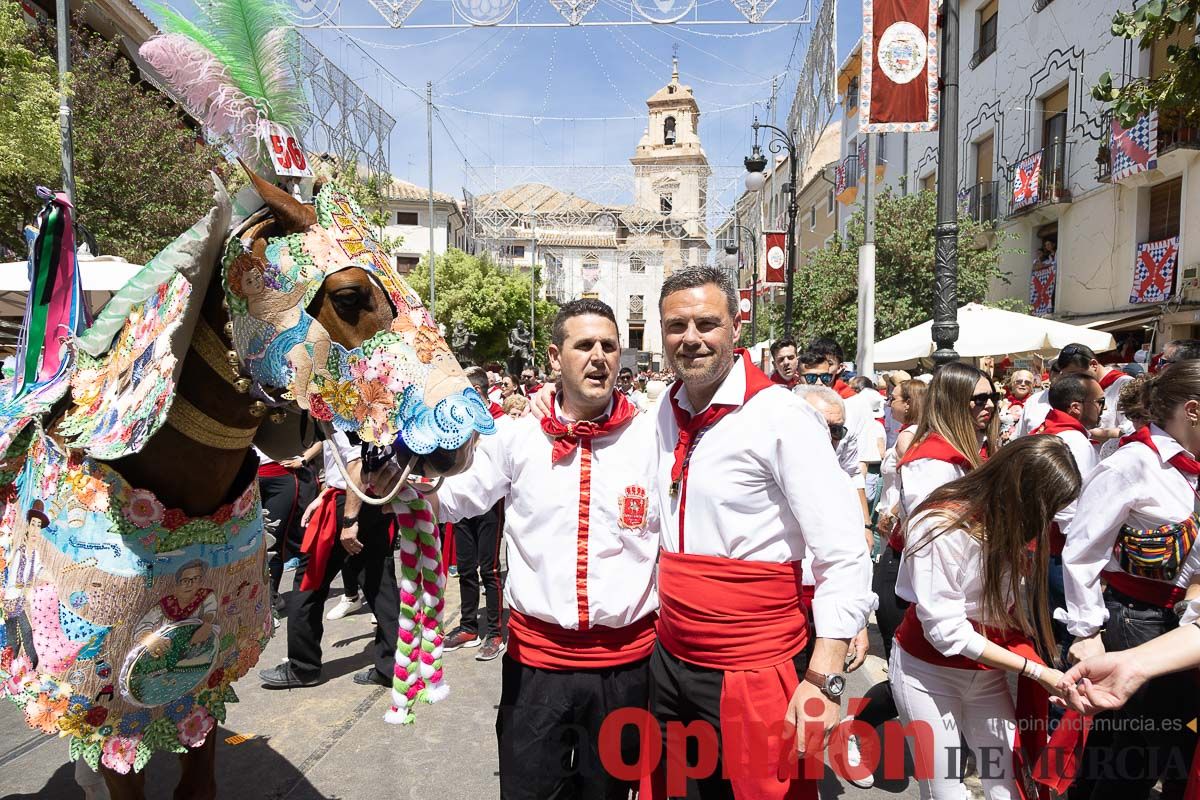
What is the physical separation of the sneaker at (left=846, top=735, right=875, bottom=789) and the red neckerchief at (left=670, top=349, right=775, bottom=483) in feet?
6.32

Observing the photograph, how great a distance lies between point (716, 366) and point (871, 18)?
614 centimetres

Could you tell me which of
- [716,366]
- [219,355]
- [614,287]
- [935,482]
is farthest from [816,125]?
[614,287]

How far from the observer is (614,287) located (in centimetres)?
6362

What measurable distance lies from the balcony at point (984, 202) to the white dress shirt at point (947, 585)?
1913cm

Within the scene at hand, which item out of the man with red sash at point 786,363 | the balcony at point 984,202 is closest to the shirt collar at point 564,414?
the man with red sash at point 786,363

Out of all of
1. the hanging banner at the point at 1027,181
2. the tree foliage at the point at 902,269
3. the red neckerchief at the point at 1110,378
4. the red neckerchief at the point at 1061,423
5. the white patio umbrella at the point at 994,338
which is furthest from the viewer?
the tree foliage at the point at 902,269

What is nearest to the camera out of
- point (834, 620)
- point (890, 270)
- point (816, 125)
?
point (834, 620)

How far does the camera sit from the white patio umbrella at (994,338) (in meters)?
9.39

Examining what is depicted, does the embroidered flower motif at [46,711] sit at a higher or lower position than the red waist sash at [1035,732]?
higher

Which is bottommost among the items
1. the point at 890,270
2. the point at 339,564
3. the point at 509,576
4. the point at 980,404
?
the point at 339,564

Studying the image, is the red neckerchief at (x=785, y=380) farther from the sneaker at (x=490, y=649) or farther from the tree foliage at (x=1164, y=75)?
the sneaker at (x=490, y=649)

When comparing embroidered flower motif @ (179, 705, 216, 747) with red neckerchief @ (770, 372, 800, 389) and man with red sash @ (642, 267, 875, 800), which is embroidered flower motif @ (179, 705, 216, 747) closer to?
man with red sash @ (642, 267, 875, 800)

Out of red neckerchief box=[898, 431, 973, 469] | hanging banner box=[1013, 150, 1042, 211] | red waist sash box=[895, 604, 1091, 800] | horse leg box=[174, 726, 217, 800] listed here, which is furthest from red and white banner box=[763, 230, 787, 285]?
horse leg box=[174, 726, 217, 800]

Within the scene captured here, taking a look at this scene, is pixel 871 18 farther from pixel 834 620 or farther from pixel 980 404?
pixel 834 620
